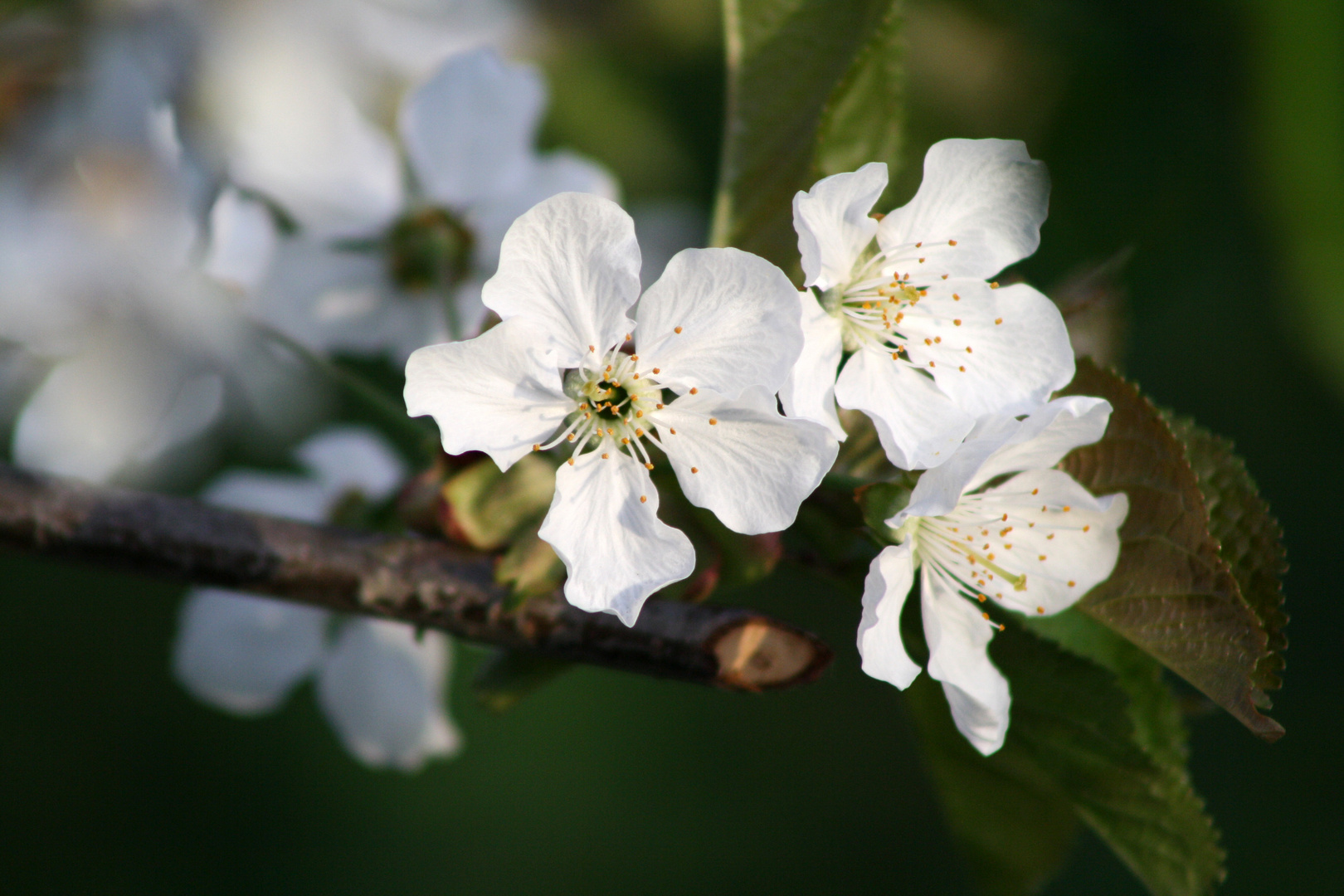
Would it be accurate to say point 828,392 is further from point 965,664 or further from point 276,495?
point 276,495

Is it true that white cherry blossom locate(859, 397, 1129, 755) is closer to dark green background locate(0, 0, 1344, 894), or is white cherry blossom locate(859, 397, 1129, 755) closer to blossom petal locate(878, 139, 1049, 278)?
blossom petal locate(878, 139, 1049, 278)

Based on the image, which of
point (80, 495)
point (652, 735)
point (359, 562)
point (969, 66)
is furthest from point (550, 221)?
point (652, 735)

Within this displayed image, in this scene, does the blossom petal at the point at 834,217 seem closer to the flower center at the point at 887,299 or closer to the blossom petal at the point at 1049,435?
the flower center at the point at 887,299

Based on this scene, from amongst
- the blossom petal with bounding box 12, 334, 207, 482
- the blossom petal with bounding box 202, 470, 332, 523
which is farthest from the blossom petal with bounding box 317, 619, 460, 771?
the blossom petal with bounding box 12, 334, 207, 482

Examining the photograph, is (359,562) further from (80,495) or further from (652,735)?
(652,735)

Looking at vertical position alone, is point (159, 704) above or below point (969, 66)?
below

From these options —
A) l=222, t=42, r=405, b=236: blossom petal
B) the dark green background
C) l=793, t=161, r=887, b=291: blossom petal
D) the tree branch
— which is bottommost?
the dark green background
